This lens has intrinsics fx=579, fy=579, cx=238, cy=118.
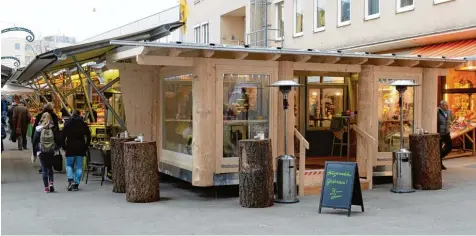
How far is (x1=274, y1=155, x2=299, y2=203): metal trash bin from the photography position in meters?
9.70

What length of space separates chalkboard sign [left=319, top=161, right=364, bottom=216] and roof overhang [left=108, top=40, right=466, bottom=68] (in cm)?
242

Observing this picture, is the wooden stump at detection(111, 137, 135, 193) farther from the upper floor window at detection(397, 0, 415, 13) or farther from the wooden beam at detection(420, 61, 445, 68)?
the upper floor window at detection(397, 0, 415, 13)

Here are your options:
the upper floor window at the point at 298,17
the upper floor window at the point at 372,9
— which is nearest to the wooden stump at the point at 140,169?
the upper floor window at the point at 372,9

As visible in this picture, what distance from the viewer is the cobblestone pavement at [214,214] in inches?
300

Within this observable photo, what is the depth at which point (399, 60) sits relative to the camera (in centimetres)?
1165

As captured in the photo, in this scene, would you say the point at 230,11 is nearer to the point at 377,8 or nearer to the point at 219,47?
the point at 377,8

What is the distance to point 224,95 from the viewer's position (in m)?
10.3

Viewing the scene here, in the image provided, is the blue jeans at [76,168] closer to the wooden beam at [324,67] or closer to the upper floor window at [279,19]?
the wooden beam at [324,67]

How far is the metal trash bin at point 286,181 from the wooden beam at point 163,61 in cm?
230

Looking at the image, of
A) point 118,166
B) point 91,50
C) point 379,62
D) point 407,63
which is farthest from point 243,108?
point 407,63

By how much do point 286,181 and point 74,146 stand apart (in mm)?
4279

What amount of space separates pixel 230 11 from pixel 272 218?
70.0 feet

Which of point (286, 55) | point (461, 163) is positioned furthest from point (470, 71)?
point (286, 55)

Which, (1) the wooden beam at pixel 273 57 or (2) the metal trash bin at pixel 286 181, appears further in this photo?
(1) the wooden beam at pixel 273 57
